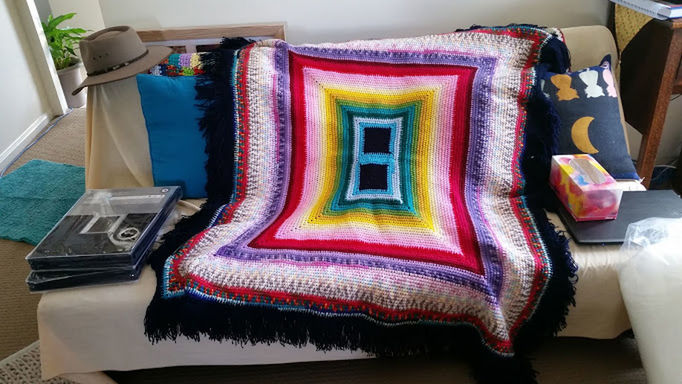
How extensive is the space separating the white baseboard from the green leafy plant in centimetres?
39

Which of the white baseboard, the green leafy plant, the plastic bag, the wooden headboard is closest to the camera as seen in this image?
the plastic bag

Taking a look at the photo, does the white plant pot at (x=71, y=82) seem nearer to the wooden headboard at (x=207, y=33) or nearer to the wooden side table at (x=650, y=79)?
the wooden headboard at (x=207, y=33)

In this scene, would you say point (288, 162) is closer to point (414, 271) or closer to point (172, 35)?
point (414, 271)

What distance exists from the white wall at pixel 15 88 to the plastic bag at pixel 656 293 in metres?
2.94

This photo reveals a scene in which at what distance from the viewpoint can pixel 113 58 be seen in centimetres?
170

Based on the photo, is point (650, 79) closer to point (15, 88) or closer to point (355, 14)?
point (355, 14)

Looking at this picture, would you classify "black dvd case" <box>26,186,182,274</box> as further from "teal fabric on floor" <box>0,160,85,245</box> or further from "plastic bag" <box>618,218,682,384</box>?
"plastic bag" <box>618,218,682,384</box>

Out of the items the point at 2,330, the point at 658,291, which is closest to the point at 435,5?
the point at 658,291

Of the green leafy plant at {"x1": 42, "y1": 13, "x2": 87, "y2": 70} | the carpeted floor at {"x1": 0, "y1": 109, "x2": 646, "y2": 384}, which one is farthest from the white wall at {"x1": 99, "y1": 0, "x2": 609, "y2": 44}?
the green leafy plant at {"x1": 42, "y1": 13, "x2": 87, "y2": 70}

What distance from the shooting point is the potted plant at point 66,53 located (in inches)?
130

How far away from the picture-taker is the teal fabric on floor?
2.25 meters

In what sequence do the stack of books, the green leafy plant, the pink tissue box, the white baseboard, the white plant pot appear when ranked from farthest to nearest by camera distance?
the white plant pot, the green leafy plant, the white baseboard, the stack of books, the pink tissue box

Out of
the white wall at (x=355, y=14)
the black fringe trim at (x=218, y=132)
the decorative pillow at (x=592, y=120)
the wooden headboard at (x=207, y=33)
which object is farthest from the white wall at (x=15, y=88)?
the decorative pillow at (x=592, y=120)

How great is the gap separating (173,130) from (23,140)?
186 centimetres
